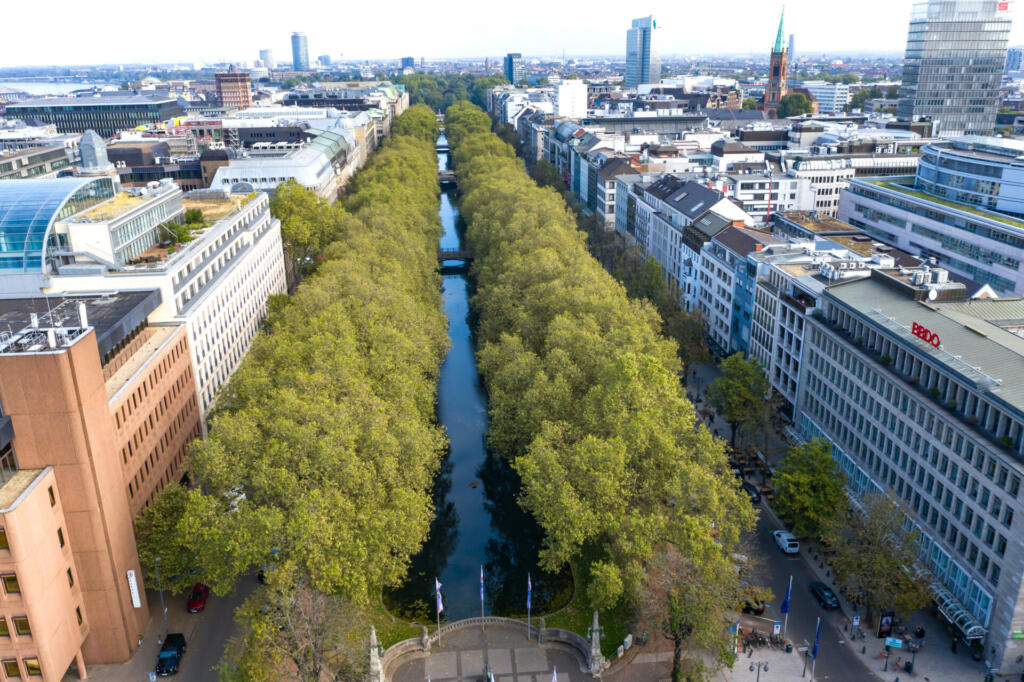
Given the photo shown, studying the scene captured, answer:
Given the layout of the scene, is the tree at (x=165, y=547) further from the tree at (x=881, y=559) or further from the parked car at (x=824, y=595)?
the tree at (x=881, y=559)

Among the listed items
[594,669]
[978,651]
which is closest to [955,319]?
[978,651]

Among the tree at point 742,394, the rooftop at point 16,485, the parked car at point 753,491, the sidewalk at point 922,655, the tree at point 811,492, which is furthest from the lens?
the tree at point 742,394

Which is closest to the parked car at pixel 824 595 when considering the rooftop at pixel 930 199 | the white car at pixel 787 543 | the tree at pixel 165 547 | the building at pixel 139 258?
the white car at pixel 787 543

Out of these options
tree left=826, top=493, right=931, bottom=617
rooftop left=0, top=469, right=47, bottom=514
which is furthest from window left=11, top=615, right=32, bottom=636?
tree left=826, top=493, right=931, bottom=617

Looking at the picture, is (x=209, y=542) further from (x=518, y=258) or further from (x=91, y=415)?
(x=518, y=258)

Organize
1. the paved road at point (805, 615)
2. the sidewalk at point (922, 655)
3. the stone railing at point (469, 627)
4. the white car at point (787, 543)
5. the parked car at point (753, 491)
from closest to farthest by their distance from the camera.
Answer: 1. the sidewalk at point (922, 655)
2. the paved road at point (805, 615)
3. the stone railing at point (469, 627)
4. the white car at point (787, 543)
5. the parked car at point (753, 491)

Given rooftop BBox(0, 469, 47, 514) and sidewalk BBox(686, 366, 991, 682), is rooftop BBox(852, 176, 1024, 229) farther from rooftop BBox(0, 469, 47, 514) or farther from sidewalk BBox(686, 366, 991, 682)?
rooftop BBox(0, 469, 47, 514)
